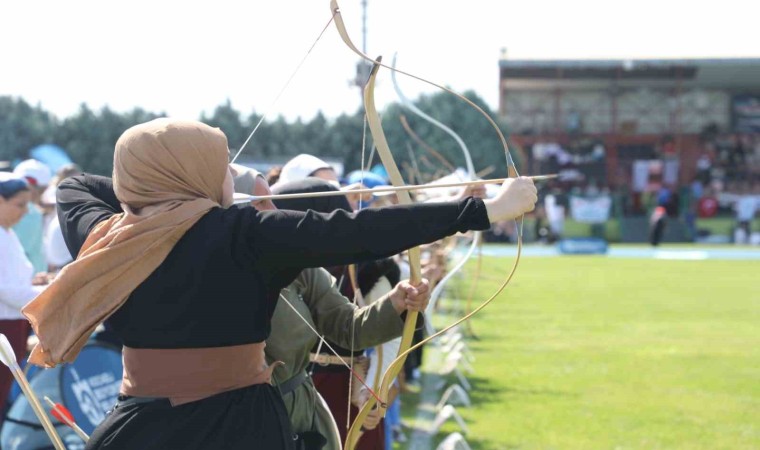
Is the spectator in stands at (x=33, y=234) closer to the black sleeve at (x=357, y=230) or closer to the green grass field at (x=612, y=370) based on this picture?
the green grass field at (x=612, y=370)

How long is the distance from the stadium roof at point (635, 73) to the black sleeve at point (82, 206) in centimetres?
4568

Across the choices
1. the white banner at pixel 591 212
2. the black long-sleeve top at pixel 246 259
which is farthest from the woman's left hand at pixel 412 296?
the white banner at pixel 591 212

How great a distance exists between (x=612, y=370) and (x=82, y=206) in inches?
339

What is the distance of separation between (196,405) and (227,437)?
10 centimetres

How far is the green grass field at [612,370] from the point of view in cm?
796

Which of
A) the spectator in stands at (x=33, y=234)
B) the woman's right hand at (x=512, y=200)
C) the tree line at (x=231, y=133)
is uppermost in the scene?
the woman's right hand at (x=512, y=200)

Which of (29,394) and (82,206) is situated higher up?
(82,206)

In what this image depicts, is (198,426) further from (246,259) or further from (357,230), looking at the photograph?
(357,230)

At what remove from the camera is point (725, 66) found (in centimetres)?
4866

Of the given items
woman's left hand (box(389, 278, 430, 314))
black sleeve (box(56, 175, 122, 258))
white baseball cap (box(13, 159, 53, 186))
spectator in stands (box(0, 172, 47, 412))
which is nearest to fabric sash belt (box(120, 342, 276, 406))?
black sleeve (box(56, 175, 122, 258))

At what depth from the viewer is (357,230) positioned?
264 cm

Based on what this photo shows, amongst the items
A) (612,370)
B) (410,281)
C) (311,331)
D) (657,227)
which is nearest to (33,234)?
(311,331)

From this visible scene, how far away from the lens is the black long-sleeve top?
2.66m

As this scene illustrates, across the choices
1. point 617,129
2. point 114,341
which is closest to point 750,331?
point 114,341
